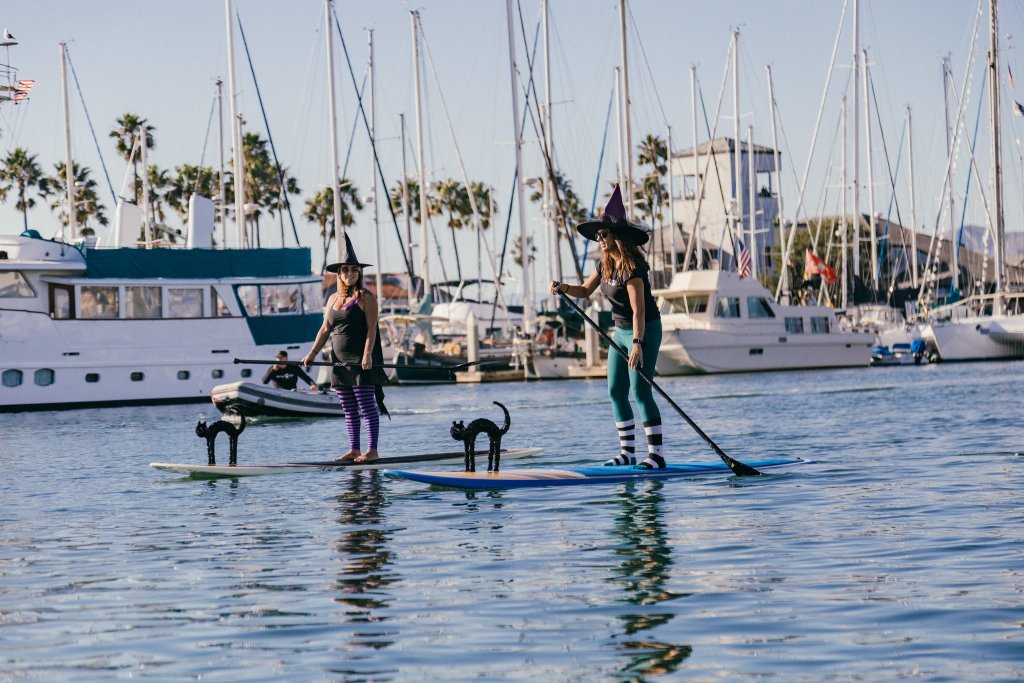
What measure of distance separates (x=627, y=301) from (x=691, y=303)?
43.2 meters

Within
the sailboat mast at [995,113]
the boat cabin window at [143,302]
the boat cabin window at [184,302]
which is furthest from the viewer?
the sailboat mast at [995,113]

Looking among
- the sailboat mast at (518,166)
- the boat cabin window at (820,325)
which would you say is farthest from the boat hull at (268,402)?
the boat cabin window at (820,325)

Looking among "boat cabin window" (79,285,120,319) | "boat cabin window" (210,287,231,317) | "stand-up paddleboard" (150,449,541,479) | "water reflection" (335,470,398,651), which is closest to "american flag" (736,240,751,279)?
"boat cabin window" (210,287,231,317)

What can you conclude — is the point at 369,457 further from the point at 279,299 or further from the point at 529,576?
the point at 279,299

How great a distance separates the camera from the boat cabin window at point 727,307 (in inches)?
2158

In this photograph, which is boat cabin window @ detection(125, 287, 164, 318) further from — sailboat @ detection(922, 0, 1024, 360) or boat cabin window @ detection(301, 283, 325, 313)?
sailboat @ detection(922, 0, 1024, 360)

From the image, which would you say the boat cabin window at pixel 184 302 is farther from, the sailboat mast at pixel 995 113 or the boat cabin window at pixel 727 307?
the sailboat mast at pixel 995 113

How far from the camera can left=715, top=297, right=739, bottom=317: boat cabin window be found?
54.8 metres

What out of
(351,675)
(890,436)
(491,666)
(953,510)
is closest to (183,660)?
(351,675)

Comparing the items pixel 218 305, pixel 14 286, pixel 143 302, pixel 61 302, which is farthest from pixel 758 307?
pixel 14 286

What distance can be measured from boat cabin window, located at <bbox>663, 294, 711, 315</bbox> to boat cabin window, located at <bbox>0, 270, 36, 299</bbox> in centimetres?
2445

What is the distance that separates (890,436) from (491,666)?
13726 mm

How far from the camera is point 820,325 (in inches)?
2308

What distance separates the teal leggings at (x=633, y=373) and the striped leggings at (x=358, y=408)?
8.61ft
